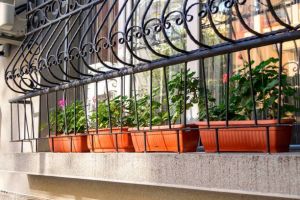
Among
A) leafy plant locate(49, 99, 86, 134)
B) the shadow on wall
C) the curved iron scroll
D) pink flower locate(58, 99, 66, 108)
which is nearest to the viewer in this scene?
the curved iron scroll

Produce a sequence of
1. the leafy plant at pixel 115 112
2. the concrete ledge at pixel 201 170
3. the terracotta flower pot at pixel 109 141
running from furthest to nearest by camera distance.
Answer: the leafy plant at pixel 115 112
the terracotta flower pot at pixel 109 141
the concrete ledge at pixel 201 170

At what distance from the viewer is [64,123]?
11.6 ft

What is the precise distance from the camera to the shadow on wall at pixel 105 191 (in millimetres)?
2312

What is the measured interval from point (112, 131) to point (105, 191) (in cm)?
50

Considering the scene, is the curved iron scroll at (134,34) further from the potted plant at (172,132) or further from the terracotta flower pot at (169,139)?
the terracotta flower pot at (169,139)

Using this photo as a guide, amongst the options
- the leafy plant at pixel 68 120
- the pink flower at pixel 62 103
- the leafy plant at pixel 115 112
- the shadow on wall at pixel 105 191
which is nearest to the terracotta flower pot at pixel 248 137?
the shadow on wall at pixel 105 191

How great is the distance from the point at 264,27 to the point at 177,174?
49.9 inches

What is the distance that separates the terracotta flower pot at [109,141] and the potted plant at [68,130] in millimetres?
140

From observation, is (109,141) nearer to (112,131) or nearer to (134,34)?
(112,131)

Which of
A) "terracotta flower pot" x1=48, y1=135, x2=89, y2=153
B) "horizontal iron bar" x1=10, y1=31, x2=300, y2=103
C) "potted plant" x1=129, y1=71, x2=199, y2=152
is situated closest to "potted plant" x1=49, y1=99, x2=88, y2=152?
"terracotta flower pot" x1=48, y1=135, x2=89, y2=153

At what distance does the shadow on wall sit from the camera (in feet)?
7.59

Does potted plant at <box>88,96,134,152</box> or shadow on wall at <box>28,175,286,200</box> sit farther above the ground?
potted plant at <box>88,96,134,152</box>

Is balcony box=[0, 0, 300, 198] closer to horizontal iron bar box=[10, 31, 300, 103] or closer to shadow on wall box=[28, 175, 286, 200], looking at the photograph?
horizontal iron bar box=[10, 31, 300, 103]

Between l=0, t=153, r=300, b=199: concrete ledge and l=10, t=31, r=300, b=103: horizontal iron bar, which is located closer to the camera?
l=0, t=153, r=300, b=199: concrete ledge
